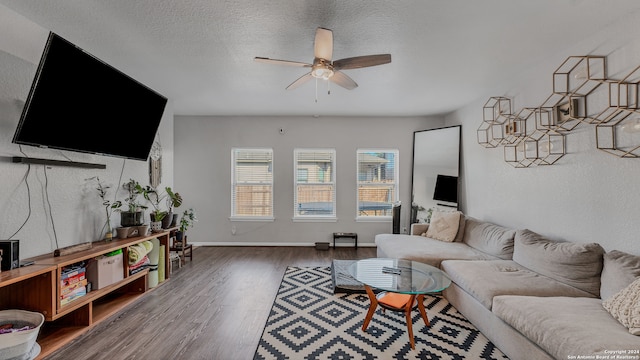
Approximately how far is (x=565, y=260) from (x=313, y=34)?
113 inches

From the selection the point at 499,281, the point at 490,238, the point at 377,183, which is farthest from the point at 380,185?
the point at 499,281

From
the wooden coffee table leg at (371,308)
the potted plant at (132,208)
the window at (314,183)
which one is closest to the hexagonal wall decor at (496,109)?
the window at (314,183)

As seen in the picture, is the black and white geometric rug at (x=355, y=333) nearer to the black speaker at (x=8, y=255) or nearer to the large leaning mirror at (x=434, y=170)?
the black speaker at (x=8, y=255)

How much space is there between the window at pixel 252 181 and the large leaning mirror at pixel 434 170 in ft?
9.30

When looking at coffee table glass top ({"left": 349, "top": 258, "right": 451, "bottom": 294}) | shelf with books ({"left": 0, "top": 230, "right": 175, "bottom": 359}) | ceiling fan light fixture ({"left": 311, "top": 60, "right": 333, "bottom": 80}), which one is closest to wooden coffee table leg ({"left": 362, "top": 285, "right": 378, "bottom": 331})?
coffee table glass top ({"left": 349, "top": 258, "right": 451, "bottom": 294})

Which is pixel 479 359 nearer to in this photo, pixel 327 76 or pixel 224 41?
pixel 327 76

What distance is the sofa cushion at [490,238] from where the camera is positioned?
321 cm

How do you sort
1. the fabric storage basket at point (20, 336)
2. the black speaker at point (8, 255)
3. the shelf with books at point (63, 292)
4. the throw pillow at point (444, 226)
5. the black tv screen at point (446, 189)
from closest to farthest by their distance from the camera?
1. the fabric storage basket at point (20, 336)
2. the black speaker at point (8, 255)
3. the shelf with books at point (63, 292)
4. the throw pillow at point (444, 226)
5. the black tv screen at point (446, 189)

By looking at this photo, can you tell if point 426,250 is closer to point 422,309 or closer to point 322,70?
point 422,309

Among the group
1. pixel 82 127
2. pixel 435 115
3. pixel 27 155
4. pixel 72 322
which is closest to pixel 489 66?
pixel 435 115

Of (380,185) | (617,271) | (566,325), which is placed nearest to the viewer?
(566,325)

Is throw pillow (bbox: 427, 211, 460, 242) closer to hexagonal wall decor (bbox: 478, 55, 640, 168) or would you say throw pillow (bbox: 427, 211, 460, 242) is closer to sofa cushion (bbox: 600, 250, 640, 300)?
hexagonal wall decor (bbox: 478, 55, 640, 168)

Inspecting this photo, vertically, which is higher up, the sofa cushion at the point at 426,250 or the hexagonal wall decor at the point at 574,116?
the hexagonal wall decor at the point at 574,116

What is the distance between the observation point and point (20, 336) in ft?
6.03
